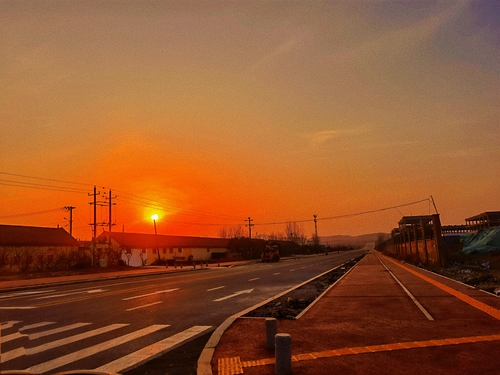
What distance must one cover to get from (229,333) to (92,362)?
3.14 meters

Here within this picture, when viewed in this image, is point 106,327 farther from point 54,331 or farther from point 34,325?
point 34,325

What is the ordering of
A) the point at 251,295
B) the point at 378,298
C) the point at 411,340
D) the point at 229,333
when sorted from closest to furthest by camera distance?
the point at 411,340
the point at 229,333
the point at 378,298
the point at 251,295

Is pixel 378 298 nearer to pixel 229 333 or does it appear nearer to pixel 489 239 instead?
pixel 229 333

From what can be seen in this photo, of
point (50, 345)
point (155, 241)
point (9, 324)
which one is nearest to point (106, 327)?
point (50, 345)

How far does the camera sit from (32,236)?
55.1 m

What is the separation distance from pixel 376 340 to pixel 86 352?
6021mm

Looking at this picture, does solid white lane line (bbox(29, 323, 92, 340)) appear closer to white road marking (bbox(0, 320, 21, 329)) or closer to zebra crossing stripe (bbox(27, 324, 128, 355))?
zebra crossing stripe (bbox(27, 324, 128, 355))

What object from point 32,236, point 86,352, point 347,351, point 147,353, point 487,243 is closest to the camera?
point 347,351

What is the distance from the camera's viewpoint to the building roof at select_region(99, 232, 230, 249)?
223ft

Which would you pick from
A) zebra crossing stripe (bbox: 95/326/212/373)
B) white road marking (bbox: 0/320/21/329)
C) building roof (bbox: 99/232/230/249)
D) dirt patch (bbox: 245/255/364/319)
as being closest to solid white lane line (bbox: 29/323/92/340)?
white road marking (bbox: 0/320/21/329)

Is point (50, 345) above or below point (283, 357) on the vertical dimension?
below

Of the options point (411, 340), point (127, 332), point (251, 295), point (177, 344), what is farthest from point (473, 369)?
point (251, 295)

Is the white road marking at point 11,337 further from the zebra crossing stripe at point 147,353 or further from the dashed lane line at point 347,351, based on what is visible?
the dashed lane line at point 347,351

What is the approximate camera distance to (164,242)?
2975 inches
